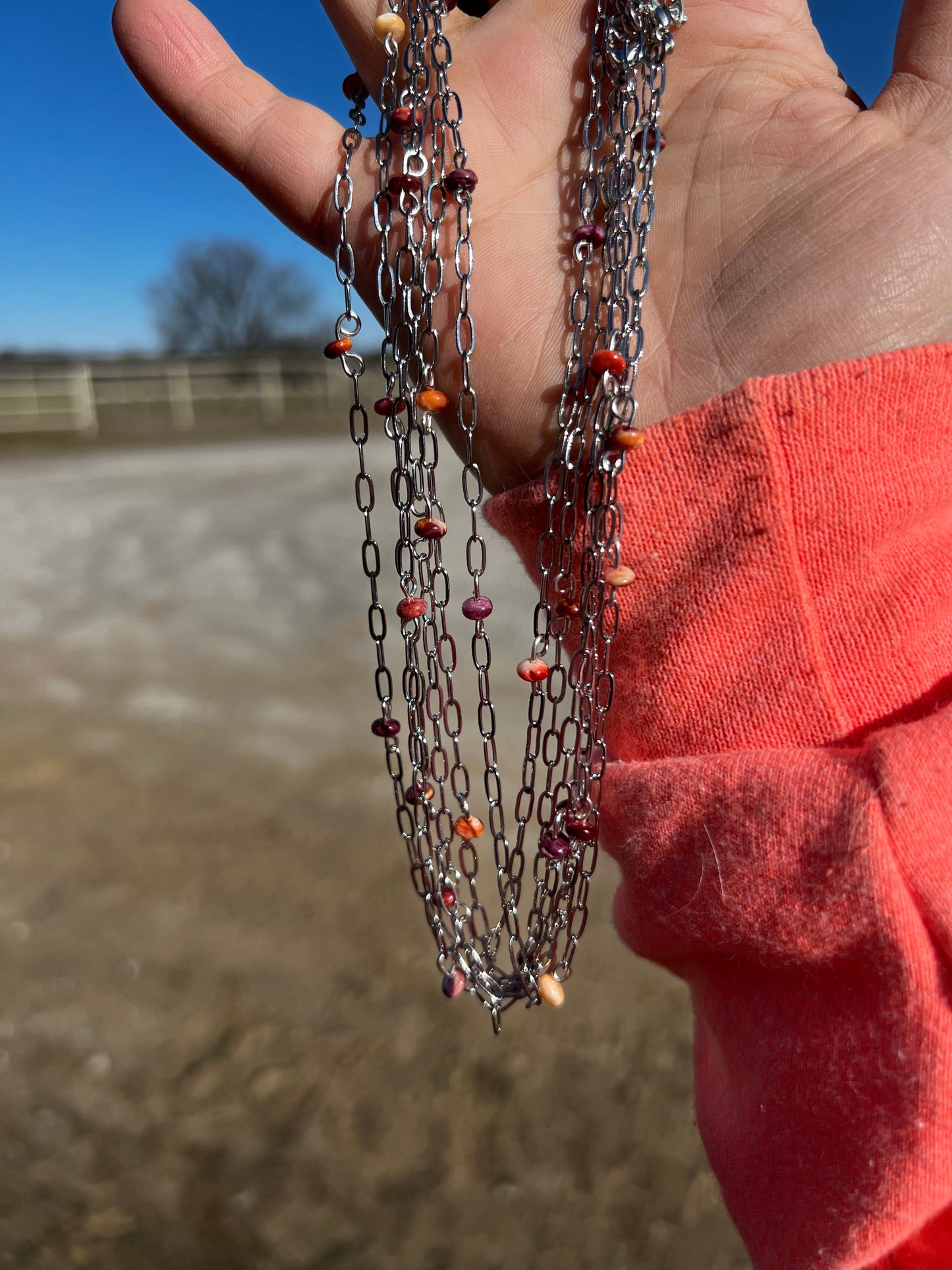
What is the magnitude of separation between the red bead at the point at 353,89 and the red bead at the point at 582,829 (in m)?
0.66

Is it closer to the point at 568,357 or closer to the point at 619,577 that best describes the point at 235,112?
the point at 568,357

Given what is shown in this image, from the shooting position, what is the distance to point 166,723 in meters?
2.97

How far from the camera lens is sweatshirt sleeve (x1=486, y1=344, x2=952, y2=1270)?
1.88 ft

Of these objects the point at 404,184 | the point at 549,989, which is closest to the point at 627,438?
the point at 404,184

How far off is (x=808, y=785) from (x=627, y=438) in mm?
279

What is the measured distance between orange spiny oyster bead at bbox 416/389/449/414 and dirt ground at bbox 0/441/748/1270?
1.36 m

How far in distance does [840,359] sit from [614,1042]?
1.48 m

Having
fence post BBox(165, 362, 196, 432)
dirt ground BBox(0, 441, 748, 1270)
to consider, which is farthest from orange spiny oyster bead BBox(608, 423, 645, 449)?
fence post BBox(165, 362, 196, 432)

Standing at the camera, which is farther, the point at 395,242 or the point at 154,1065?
the point at 154,1065

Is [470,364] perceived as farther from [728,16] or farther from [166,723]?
[166,723]

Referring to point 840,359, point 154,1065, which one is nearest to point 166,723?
point 154,1065

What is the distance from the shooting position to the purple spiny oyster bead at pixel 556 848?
827mm

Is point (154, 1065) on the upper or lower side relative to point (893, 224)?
lower

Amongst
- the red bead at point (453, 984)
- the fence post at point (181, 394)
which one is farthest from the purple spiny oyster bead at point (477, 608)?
the fence post at point (181, 394)
